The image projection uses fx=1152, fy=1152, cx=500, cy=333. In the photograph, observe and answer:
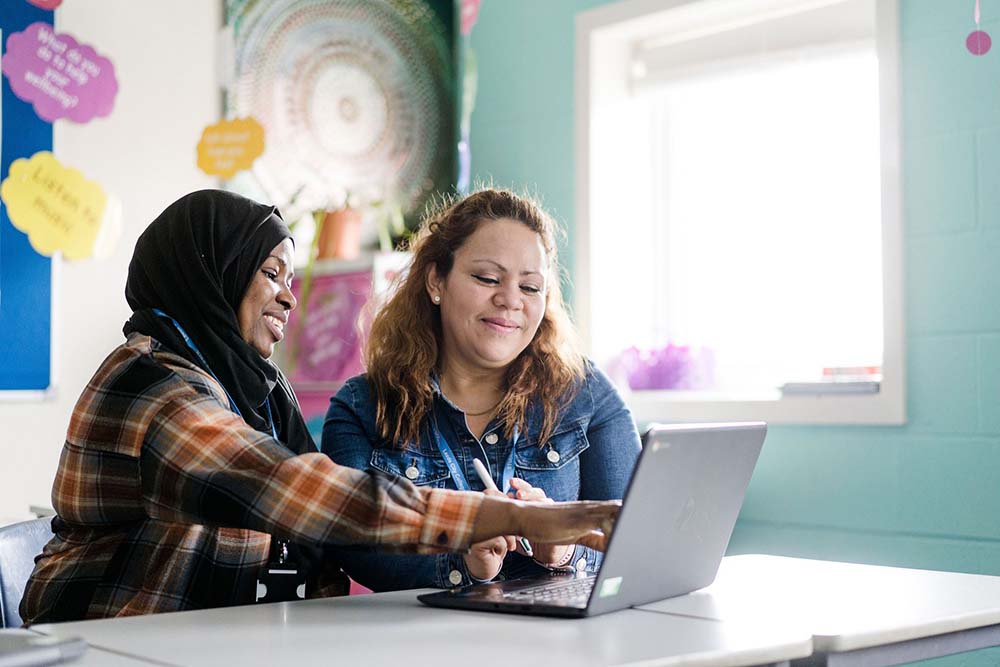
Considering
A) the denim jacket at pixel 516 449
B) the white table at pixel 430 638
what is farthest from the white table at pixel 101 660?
the denim jacket at pixel 516 449

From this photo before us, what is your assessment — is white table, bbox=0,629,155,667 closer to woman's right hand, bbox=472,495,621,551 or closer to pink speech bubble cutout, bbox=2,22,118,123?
woman's right hand, bbox=472,495,621,551

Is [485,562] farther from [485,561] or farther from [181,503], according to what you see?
[181,503]

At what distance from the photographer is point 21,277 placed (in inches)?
110

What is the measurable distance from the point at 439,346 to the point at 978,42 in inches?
55.6

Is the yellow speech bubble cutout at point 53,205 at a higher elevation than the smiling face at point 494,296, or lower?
higher

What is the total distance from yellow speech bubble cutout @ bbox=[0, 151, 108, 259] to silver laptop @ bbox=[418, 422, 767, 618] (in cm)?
180

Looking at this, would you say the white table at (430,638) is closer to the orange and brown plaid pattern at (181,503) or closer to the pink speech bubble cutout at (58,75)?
the orange and brown plaid pattern at (181,503)

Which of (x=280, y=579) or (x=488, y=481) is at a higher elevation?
(x=488, y=481)

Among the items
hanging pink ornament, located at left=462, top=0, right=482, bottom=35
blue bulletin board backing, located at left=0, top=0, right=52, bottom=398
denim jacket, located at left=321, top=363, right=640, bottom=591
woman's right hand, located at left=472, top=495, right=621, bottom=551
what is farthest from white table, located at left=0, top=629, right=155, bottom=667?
hanging pink ornament, located at left=462, top=0, right=482, bottom=35

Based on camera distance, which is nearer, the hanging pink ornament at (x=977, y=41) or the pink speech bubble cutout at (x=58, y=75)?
the hanging pink ornament at (x=977, y=41)

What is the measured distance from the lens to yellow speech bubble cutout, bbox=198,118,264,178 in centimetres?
323

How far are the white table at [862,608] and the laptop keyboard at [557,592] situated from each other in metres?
0.09

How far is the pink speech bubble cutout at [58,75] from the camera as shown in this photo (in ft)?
9.21

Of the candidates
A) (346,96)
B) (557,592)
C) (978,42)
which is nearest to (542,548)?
(557,592)
